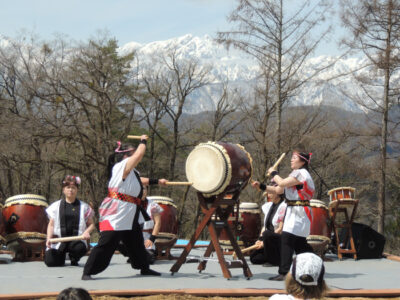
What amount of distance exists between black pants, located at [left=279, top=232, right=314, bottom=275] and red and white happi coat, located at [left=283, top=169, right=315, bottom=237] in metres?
0.06

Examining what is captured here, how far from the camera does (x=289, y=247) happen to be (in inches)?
234

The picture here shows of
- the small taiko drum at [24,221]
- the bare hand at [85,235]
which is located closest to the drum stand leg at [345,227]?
the bare hand at [85,235]

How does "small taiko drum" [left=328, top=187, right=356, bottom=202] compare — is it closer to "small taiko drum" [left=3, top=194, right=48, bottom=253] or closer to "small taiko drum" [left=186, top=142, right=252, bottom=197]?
"small taiko drum" [left=186, top=142, right=252, bottom=197]

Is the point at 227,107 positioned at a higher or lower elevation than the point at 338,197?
higher

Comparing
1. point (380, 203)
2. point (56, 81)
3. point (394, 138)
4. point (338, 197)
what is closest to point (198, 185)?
point (338, 197)

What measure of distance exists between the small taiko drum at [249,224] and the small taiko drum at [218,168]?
8.49 feet

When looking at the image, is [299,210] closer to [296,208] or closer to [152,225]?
[296,208]

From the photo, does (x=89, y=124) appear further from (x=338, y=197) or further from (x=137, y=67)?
(x=338, y=197)

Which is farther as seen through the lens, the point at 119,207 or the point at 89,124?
the point at 89,124

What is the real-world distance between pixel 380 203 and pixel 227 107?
10.1 meters

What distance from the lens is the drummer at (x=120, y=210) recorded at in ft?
18.3

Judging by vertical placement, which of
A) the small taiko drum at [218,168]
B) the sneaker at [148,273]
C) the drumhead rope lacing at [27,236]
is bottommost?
the sneaker at [148,273]

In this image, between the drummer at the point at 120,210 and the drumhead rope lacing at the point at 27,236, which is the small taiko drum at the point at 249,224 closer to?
the drumhead rope lacing at the point at 27,236

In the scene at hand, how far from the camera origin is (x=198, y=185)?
607 cm
